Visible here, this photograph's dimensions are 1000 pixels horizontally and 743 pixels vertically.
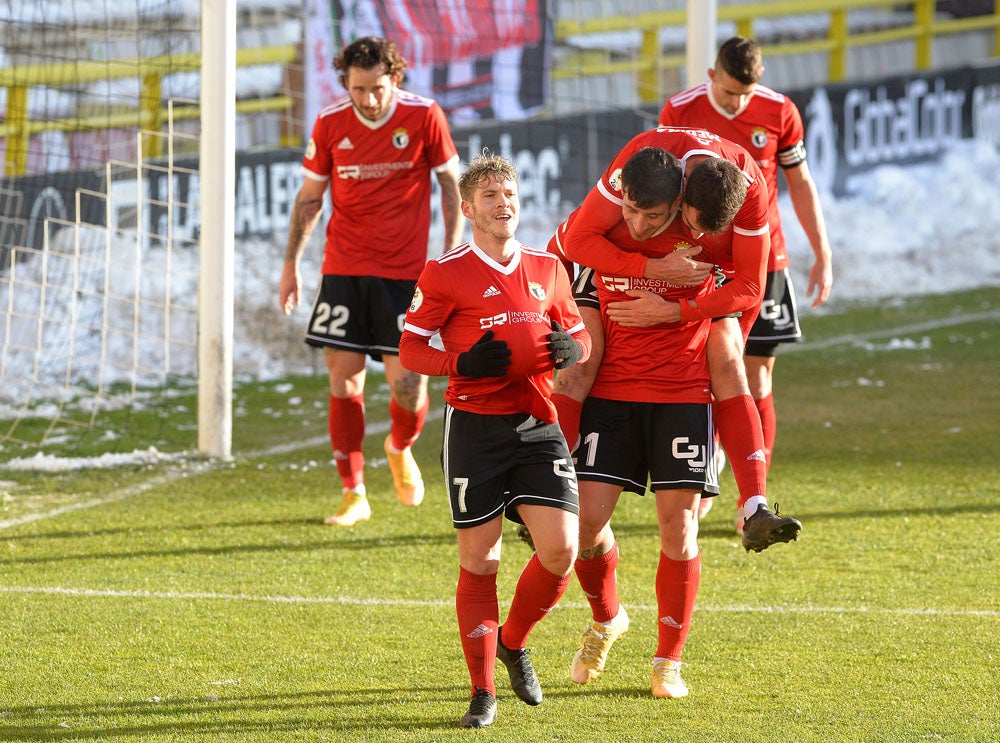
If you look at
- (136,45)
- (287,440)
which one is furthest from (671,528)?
(136,45)

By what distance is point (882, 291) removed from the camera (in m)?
12.9

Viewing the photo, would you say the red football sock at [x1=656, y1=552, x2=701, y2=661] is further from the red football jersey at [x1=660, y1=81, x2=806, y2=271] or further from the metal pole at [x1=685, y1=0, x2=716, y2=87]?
the metal pole at [x1=685, y1=0, x2=716, y2=87]

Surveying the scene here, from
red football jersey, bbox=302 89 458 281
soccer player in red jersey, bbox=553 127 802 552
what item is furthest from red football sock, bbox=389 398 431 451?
soccer player in red jersey, bbox=553 127 802 552

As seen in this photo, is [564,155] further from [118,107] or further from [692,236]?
[692,236]

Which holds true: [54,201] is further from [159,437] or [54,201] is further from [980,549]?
[980,549]

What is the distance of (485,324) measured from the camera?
4.05 metres

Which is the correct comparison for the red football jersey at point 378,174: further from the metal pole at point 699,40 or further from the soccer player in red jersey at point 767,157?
the metal pole at point 699,40

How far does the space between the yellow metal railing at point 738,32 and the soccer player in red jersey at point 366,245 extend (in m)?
6.82

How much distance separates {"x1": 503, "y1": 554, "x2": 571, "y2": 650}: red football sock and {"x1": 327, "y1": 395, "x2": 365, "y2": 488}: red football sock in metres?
2.33

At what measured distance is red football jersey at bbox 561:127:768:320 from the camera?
4281 millimetres

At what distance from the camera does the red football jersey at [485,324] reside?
13.2 ft

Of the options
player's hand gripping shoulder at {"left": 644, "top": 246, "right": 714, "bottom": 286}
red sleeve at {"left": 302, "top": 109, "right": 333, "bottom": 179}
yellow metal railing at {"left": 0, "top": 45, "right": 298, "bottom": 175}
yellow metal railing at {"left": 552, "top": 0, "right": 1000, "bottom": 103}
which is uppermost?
yellow metal railing at {"left": 552, "top": 0, "right": 1000, "bottom": 103}

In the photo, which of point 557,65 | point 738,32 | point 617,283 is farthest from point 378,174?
point 738,32

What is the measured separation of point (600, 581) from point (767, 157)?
2320mm
